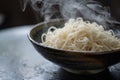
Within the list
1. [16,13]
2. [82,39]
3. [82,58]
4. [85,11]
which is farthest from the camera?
[16,13]

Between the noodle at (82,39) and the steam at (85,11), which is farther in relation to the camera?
the steam at (85,11)

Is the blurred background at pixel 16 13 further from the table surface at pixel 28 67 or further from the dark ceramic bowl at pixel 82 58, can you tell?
the dark ceramic bowl at pixel 82 58

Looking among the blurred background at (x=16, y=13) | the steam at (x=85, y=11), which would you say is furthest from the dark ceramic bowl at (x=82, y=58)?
the blurred background at (x=16, y=13)

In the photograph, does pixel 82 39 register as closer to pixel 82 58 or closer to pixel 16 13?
pixel 82 58

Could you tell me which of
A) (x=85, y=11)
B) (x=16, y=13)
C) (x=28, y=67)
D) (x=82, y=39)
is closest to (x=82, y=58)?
(x=82, y=39)

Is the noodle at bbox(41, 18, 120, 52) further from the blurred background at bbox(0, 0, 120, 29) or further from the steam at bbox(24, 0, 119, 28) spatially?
the blurred background at bbox(0, 0, 120, 29)

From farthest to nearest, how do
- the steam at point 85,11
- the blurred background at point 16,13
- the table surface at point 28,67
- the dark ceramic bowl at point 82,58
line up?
the blurred background at point 16,13, the steam at point 85,11, the table surface at point 28,67, the dark ceramic bowl at point 82,58
